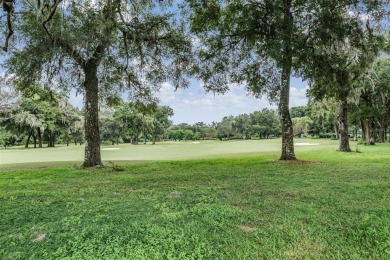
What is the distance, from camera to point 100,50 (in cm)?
1099

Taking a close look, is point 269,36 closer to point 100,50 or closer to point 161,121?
Answer: point 100,50

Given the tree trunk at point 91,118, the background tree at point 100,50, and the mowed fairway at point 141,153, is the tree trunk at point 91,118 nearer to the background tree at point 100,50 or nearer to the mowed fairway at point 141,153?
the background tree at point 100,50

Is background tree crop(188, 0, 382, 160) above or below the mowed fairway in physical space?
above

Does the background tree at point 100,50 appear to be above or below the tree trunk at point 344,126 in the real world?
above

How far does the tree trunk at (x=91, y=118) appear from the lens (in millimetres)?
11531

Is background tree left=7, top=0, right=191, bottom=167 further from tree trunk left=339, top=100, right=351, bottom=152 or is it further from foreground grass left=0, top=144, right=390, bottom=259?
tree trunk left=339, top=100, right=351, bottom=152

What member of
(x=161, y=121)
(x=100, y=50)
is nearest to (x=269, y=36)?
(x=100, y=50)

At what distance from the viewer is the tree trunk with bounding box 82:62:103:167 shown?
1153 centimetres

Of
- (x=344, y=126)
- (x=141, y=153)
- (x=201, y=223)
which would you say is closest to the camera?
(x=201, y=223)

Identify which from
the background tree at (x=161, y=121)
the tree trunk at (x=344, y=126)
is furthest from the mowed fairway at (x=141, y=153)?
the background tree at (x=161, y=121)

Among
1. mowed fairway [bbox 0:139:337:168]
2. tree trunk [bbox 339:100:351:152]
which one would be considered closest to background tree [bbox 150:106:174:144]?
mowed fairway [bbox 0:139:337:168]

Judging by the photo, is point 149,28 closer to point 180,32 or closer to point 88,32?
point 180,32

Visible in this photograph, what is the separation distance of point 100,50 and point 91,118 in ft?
8.59

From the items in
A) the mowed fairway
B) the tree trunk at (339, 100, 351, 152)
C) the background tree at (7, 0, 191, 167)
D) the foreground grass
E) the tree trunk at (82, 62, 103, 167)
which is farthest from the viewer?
the mowed fairway
